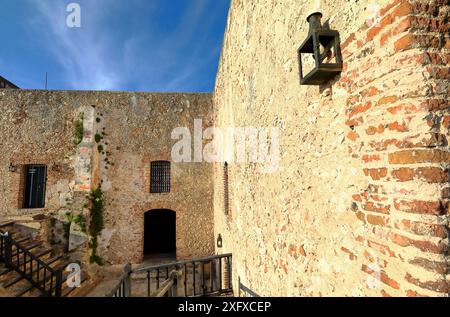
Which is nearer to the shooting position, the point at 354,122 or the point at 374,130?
the point at 374,130

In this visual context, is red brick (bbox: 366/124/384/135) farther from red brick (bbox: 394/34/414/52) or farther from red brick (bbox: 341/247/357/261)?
red brick (bbox: 341/247/357/261)

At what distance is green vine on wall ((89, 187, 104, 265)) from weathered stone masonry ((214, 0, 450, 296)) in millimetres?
7980

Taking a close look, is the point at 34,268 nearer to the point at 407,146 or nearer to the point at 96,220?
the point at 96,220

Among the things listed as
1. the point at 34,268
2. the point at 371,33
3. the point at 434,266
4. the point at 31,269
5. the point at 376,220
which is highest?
the point at 371,33

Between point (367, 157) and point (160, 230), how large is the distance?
37.8ft

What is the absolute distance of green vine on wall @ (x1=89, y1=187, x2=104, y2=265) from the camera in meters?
8.35

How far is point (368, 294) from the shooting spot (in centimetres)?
137

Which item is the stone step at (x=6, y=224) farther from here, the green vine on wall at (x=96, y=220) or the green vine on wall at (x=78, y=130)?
Result: the green vine on wall at (x=78, y=130)

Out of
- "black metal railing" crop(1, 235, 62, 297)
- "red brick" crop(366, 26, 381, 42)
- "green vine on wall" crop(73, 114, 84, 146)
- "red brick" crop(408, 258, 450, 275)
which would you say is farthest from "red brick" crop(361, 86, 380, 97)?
"green vine on wall" crop(73, 114, 84, 146)

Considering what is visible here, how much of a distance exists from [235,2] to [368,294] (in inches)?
211

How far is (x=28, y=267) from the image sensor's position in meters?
6.67

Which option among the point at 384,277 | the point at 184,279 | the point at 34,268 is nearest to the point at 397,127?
the point at 384,277

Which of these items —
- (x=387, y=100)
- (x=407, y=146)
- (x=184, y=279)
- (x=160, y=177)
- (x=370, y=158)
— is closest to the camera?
(x=407, y=146)
